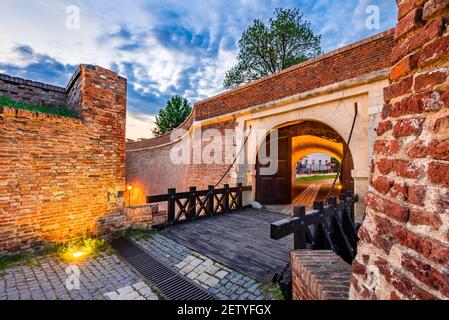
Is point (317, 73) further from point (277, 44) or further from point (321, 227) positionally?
point (277, 44)

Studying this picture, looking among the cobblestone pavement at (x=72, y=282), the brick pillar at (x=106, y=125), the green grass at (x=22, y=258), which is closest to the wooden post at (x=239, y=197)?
the brick pillar at (x=106, y=125)

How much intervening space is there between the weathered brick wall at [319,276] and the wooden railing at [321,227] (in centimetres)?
46

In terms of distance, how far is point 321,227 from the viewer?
150 inches

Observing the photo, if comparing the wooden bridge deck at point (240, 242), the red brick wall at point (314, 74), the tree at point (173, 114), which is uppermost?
the tree at point (173, 114)

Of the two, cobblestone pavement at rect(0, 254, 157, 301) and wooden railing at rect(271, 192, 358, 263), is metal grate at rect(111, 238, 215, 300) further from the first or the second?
wooden railing at rect(271, 192, 358, 263)

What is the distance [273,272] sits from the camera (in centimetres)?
339

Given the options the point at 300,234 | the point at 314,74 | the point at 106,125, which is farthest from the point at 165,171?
the point at 300,234

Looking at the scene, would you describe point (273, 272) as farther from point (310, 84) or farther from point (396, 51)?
point (310, 84)

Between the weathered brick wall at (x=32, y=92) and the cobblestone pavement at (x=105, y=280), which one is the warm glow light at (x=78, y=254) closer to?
the cobblestone pavement at (x=105, y=280)

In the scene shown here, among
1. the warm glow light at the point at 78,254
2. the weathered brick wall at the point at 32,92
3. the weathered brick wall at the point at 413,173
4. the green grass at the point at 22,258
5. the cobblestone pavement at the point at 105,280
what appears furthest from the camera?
the weathered brick wall at the point at 32,92

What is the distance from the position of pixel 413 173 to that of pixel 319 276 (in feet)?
4.62

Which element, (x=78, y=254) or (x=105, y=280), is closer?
(x=105, y=280)

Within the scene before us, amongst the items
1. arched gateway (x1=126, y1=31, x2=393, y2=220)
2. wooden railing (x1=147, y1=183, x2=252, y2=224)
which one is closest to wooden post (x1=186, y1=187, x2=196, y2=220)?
wooden railing (x1=147, y1=183, x2=252, y2=224)

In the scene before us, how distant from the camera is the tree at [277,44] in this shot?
52.4 feet
